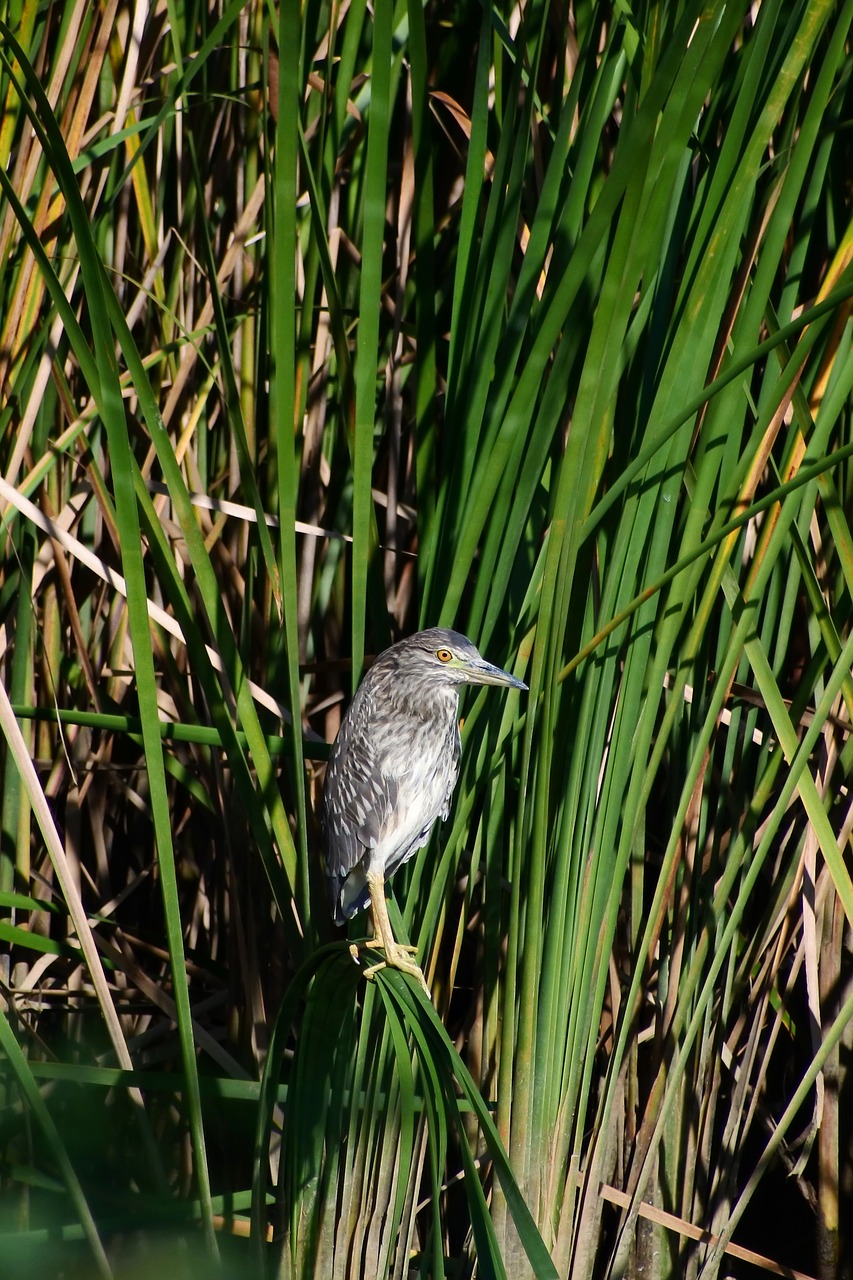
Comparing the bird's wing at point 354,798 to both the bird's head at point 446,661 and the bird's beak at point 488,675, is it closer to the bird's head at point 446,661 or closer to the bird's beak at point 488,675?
the bird's head at point 446,661

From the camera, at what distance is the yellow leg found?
5.31 ft

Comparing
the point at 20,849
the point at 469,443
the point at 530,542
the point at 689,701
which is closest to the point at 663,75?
the point at 469,443

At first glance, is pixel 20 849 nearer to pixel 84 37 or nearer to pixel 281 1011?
pixel 281 1011

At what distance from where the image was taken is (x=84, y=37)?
213 centimetres

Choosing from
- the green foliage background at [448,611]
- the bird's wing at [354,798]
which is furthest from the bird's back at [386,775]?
the green foliage background at [448,611]

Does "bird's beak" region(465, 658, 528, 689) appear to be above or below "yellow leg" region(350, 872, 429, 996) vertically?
above

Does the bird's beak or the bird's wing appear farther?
the bird's wing

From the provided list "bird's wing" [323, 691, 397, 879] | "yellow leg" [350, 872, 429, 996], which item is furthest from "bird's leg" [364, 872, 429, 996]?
"bird's wing" [323, 691, 397, 879]

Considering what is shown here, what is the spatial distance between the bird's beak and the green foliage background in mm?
43

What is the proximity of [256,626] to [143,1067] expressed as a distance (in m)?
0.99

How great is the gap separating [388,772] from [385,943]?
0.43 meters

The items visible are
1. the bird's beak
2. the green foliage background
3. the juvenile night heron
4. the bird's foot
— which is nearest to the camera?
the green foliage background

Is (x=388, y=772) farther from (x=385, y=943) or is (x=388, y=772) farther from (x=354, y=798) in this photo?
(x=385, y=943)

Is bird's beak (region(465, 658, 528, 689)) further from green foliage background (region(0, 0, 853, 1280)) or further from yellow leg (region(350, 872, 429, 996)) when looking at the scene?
yellow leg (region(350, 872, 429, 996))
